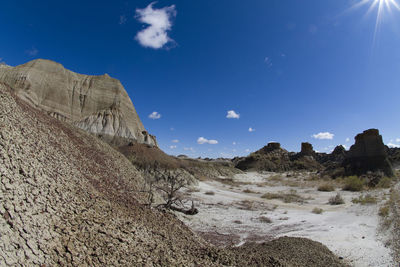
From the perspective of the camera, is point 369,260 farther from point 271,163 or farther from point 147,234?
point 271,163

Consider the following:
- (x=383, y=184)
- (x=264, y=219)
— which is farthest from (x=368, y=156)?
(x=264, y=219)

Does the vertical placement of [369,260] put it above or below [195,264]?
below

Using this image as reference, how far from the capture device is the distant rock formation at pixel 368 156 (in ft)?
96.5

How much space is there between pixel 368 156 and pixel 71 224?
39608mm

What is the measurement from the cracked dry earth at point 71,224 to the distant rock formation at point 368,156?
3122cm

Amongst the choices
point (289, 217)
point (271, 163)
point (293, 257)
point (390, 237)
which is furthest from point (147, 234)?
point (271, 163)

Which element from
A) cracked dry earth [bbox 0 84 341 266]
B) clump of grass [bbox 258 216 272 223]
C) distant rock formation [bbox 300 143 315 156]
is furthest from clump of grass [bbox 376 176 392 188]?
distant rock formation [bbox 300 143 315 156]

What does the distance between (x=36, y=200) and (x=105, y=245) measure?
145 cm

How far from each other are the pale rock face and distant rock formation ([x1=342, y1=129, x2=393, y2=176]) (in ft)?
127

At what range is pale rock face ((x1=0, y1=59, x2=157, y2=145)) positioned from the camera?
4067 centimetres

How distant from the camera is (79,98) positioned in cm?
4556

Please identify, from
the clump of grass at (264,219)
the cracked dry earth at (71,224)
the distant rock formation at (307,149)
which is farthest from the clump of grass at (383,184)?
the distant rock formation at (307,149)

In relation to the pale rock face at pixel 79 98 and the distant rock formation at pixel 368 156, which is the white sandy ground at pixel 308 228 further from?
the pale rock face at pixel 79 98

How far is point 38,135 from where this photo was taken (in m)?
6.20
